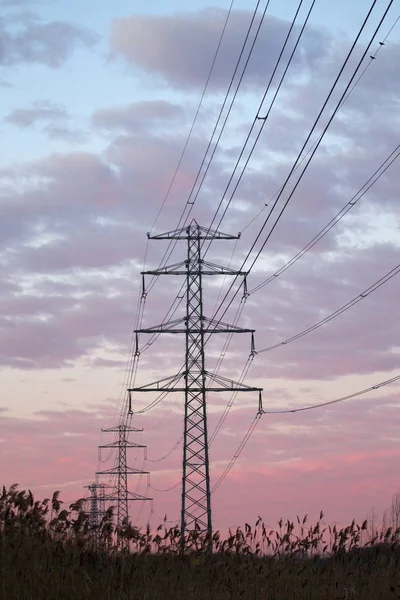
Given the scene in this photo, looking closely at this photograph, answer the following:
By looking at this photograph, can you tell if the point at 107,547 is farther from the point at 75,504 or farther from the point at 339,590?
the point at 339,590

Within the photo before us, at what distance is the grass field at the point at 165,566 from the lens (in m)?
10.9

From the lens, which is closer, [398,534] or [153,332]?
[398,534]

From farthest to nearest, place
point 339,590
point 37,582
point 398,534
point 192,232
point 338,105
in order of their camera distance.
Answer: point 192,232, point 338,105, point 398,534, point 339,590, point 37,582

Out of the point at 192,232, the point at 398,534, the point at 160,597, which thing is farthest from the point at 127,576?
the point at 192,232

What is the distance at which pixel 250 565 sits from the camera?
12352 millimetres

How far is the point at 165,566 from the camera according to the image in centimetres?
1257

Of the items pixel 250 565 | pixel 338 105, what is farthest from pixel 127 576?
pixel 338 105

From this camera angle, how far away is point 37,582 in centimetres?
1067

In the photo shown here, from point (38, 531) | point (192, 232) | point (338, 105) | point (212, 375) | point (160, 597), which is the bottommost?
point (160, 597)

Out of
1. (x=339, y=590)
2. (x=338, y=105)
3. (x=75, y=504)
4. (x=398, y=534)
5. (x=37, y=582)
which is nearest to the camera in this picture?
(x=37, y=582)

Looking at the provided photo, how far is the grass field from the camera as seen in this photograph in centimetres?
1093

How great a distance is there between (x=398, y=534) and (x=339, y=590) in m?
2.64

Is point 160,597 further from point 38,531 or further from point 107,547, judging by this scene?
point 38,531

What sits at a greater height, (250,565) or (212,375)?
(212,375)
